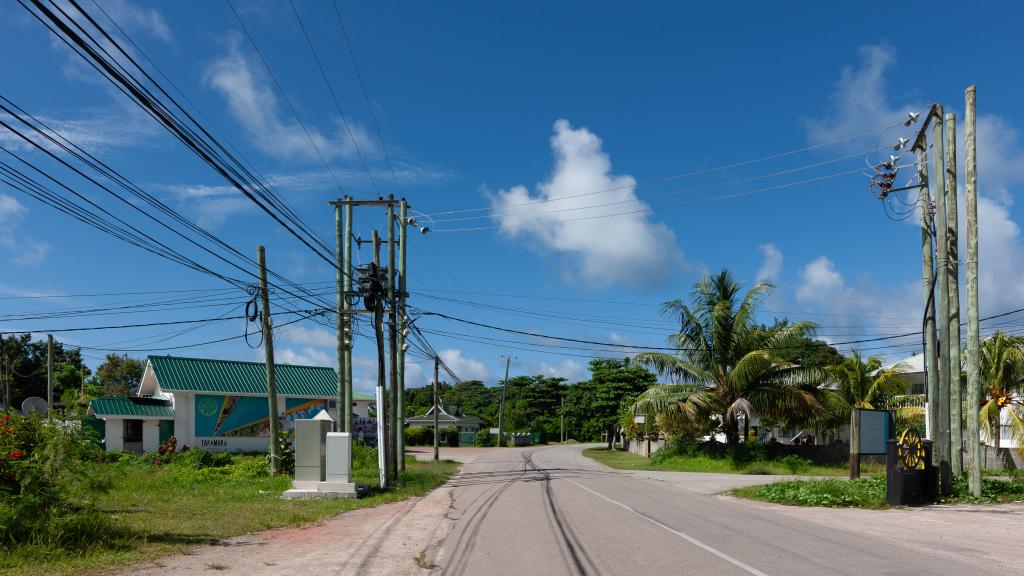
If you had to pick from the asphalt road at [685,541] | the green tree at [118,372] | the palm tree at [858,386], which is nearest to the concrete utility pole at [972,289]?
the asphalt road at [685,541]

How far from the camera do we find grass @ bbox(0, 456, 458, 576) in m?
8.94

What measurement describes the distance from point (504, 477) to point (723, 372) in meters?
12.2

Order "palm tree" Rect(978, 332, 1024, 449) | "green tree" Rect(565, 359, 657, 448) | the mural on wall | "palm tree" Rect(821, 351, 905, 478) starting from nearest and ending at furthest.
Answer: "palm tree" Rect(978, 332, 1024, 449), "palm tree" Rect(821, 351, 905, 478), the mural on wall, "green tree" Rect(565, 359, 657, 448)

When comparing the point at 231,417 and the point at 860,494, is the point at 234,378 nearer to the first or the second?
the point at 231,417

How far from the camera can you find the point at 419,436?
237 ft

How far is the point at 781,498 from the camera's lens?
18688 millimetres

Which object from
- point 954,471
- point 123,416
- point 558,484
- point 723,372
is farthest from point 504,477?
point 123,416

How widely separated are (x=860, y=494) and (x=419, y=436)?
58038 millimetres

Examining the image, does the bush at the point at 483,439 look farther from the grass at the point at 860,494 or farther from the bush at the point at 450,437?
the grass at the point at 860,494

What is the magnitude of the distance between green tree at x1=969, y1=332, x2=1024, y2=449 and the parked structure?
28.4 meters

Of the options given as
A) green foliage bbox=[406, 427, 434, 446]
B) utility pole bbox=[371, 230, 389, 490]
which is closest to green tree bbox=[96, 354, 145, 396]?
green foliage bbox=[406, 427, 434, 446]

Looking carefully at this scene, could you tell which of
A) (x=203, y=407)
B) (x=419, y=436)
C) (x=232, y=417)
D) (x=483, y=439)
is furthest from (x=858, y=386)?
(x=483, y=439)

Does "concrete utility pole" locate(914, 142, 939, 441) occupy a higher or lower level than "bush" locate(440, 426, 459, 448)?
higher

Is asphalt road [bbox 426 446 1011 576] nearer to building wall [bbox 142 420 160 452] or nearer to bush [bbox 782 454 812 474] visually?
bush [bbox 782 454 812 474]
